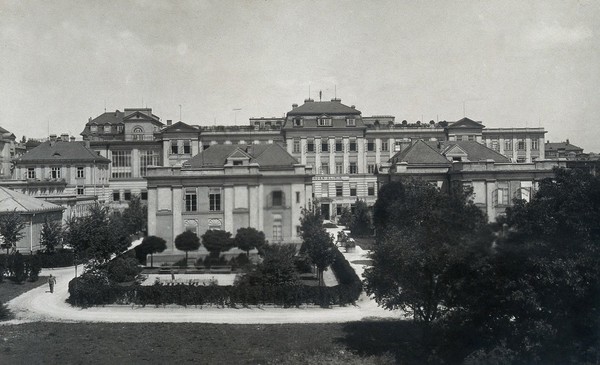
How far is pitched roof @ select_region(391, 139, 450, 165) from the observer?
169 feet

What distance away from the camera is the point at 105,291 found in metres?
28.7

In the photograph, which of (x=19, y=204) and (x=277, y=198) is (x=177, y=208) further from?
(x=19, y=204)

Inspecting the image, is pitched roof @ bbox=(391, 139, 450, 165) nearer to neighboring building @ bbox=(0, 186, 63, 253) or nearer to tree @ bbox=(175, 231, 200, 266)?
tree @ bbox=(175, 231, 200, 266)

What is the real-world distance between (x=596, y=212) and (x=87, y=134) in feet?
303

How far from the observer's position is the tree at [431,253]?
17.6 meters

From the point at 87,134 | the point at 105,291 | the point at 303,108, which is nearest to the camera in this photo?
the point at 105,291

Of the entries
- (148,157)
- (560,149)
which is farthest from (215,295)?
(560,149)

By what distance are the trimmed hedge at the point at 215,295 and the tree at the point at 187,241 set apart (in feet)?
33.7

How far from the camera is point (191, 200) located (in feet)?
139

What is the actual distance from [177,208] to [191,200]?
4.46ft

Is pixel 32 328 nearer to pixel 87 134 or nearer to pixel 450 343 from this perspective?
pixel 450 343

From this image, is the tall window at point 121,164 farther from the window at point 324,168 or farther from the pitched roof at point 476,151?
the pitched roof at point 476,151

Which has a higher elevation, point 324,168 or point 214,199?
point 324,168

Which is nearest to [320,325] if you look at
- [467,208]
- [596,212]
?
[467,208]
